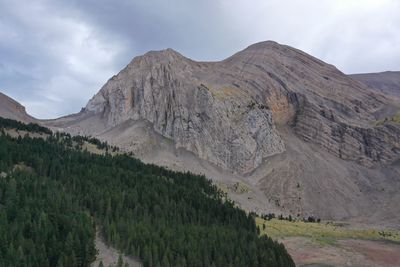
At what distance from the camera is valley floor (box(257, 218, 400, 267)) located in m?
108

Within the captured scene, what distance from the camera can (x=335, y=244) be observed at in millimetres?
128375

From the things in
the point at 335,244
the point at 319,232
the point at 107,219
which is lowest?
the point at 107,219

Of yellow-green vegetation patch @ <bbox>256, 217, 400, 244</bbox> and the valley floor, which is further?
yellow-green vegetation patch @ <bbox>256, 217, 400, 244</bbox>

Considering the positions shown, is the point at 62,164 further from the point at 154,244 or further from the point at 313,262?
the point at 313,262

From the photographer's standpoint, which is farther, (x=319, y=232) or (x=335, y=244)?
(x=319, y=232)

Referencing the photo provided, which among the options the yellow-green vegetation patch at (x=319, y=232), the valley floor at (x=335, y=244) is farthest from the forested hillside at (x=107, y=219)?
the yellow-green vegetation patch at (x=319, y=232)

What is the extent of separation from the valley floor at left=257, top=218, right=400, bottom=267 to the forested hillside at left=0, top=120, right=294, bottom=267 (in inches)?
387

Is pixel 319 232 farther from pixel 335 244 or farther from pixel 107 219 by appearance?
pixel 107 219

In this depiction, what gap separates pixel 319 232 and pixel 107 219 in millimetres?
74525

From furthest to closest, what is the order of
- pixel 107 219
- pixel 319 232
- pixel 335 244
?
pixel 319 232 → pixel 335 244 → pixel 107 219

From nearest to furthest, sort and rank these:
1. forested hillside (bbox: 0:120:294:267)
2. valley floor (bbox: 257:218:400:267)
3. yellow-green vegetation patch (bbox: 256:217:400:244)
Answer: forested hillside (bbox: 0:120:294:267) → valley floor (bbox: 257:218:400:267) → yellow-green vegetation patch (bbox: 256:217:400:244)

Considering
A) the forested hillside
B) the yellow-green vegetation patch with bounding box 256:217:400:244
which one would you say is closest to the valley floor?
the yellow-green vegetation patch with bounding box 256:217:400:244

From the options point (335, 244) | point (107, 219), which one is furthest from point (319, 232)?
point (107, 219)

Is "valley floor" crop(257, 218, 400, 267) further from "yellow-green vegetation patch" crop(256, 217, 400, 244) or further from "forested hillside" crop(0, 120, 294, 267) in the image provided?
"forested hillside" crop(0, 120, 294, 267)
